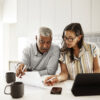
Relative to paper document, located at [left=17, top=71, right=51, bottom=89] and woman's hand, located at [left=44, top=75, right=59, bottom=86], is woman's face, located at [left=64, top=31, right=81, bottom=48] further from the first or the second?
paper document, located at [left=17, top=71, right=51, bottom=89]

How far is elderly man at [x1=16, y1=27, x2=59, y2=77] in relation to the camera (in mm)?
1794

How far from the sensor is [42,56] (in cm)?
194

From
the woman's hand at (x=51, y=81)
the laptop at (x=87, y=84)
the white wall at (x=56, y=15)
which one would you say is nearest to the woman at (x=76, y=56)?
the woman's hand at (x=51, y=81)

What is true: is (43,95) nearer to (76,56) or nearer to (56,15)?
(76,56)

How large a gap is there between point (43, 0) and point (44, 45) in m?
1.66

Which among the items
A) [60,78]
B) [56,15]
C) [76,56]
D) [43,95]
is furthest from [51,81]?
[56,15]

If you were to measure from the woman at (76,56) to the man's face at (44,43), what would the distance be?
17cm

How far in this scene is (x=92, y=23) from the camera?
2.65 m

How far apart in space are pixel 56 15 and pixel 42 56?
133 centimetres

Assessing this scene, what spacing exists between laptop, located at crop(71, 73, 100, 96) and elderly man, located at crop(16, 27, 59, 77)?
691 mm

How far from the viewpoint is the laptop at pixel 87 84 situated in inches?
45.3

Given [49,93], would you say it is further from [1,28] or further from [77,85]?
[1,28]

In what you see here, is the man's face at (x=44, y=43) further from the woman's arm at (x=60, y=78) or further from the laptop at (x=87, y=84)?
the laptop at (x=87, y=84)

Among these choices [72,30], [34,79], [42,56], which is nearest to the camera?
[34,79]
